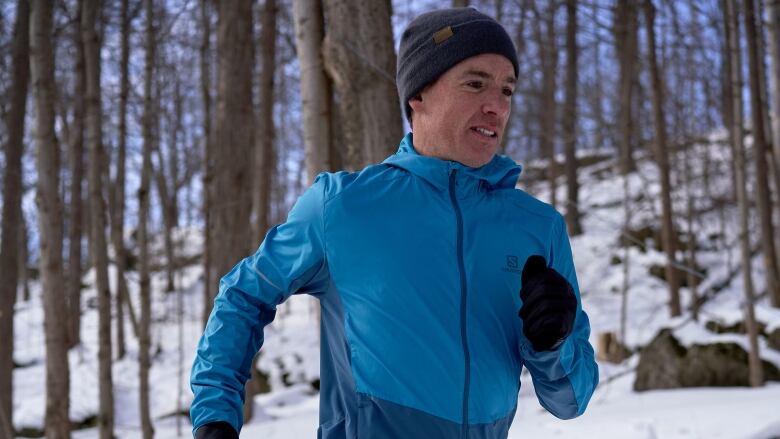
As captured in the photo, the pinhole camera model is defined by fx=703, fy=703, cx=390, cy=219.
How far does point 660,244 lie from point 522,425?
934 cm

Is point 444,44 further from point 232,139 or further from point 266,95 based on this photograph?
point 266,95

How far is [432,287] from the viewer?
4.65ft

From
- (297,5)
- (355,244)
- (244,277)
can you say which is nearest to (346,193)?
(355,244)

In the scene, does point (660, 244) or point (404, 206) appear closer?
point (404, 206)

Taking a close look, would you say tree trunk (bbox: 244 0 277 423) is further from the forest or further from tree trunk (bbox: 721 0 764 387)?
tree trunk (bbox: 721 0 764 387)

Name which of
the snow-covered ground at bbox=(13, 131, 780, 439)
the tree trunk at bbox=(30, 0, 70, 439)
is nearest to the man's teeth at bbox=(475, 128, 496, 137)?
the snow-covered ground at bbox=(13, 131, 780, 439)

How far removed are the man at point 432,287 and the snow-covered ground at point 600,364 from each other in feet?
12.2

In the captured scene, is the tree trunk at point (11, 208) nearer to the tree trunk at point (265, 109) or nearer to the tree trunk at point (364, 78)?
the tree trunk at point (265, 109)

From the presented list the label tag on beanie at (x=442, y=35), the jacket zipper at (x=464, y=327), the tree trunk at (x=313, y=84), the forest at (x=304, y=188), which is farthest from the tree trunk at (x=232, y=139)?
the jacket zipper at (x=464, y=327)

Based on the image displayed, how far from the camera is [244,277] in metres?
1.45

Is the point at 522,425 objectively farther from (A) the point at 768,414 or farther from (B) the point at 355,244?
(B) the point at 355,244

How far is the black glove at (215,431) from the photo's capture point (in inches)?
49.8

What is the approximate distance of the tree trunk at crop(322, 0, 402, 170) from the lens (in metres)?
3.18

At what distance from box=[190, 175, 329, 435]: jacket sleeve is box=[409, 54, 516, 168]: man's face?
0.30 meters
